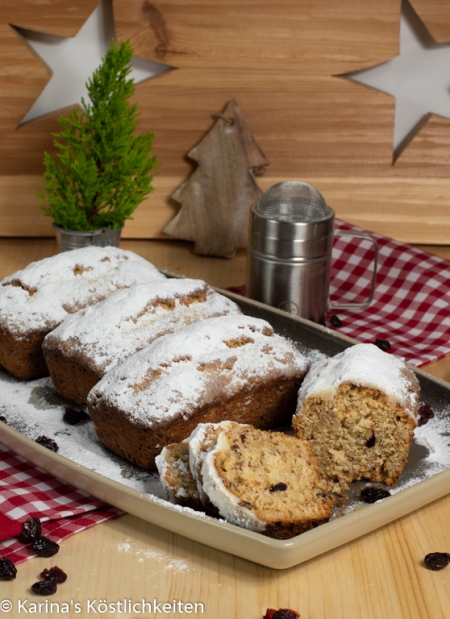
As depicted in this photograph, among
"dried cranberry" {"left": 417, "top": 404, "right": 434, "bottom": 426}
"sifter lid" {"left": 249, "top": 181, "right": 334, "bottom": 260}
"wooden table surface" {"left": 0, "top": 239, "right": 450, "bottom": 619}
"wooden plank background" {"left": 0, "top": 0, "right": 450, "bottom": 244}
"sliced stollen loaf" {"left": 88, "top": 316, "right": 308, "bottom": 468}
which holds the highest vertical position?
"wooden plank background" {"left": 0, "top": 0, "right": 450, "bottom": 244}

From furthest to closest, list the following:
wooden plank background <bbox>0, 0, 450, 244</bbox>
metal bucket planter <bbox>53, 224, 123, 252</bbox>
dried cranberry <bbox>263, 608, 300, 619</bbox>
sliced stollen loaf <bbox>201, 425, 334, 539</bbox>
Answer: wooden plank background <bbox>0, 0, 450, 244</bbox>, metal bucket planter <bbox>53, 224, 123, 252</bbox>, sliced stollen loaf <bbox>201, 425, 334, 539</bbox>, dried cranberry <bbox>263, 608, 300, 619</bbox>

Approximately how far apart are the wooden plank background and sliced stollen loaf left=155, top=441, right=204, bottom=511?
1774mm

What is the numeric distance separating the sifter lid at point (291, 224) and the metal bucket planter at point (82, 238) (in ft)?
1.98

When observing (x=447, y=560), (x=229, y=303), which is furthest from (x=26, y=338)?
(x=447, y=560)

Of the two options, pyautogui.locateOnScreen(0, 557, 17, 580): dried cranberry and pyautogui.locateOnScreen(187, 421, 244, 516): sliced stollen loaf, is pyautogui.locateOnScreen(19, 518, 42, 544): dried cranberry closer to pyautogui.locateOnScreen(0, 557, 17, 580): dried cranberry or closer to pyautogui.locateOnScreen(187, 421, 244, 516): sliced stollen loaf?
pyautogui.locateOnScreen(0, 557, 17, 580): dried cranberry

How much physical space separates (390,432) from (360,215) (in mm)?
1667

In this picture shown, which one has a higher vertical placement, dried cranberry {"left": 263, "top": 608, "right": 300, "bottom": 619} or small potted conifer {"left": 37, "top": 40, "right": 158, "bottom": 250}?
small potted conifer {"left": 37, "top": 40, "right": 158, "bottom": 250}

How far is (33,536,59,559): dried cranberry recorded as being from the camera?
1.51m

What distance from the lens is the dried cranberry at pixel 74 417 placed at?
6.45 ft

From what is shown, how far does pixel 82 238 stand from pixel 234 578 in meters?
1.65

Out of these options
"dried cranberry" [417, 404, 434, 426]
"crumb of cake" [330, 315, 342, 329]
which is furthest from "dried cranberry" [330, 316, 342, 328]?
"dried cranberry" [417, 404, 434, 426]

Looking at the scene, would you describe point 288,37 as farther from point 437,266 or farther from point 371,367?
point 371,367

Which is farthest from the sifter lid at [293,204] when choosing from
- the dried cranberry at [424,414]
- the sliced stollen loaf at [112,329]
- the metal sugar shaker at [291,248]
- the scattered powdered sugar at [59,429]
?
the scattered powdered sugar at [59,429]

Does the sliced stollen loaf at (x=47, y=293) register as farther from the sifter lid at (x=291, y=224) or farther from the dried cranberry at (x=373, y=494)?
the dried cranberry at (x=373, y=494)
